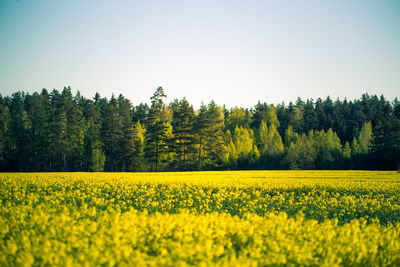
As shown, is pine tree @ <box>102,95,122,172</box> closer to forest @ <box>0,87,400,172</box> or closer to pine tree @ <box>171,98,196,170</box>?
forest @ <box>0,87,400,172</box>

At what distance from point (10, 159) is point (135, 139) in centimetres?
2414

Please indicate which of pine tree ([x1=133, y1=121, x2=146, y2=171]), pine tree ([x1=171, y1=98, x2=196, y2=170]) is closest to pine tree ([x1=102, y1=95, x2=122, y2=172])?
pine tree ([x1=133, y1=121, x2=146, y2=171])

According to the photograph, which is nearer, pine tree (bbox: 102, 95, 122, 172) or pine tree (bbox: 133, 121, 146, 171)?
pine tree (bbox: 102, 95, 122, 172)

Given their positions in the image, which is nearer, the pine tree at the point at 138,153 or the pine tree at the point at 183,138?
the pine tree at the point at 183,138

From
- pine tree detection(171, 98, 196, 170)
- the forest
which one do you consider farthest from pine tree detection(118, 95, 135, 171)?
pine tree detection(171, 98, 196, 170)

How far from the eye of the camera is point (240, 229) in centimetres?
481

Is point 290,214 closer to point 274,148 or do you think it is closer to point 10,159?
point 274,148

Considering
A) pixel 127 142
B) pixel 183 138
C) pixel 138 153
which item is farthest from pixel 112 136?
pixel 183 138

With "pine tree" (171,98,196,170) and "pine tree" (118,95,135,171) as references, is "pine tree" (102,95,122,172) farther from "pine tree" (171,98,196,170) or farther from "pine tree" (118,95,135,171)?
"pine tree" (171,98,196,170)

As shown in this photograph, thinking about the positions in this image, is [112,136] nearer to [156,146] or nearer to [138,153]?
[138,153]

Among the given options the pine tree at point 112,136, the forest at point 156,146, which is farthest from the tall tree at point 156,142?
the pine tree at point 112,136

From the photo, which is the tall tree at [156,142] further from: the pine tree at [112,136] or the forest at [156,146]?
the pine tree at [112,136]

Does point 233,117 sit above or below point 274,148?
above

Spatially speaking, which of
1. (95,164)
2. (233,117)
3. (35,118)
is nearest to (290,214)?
(95,164)
